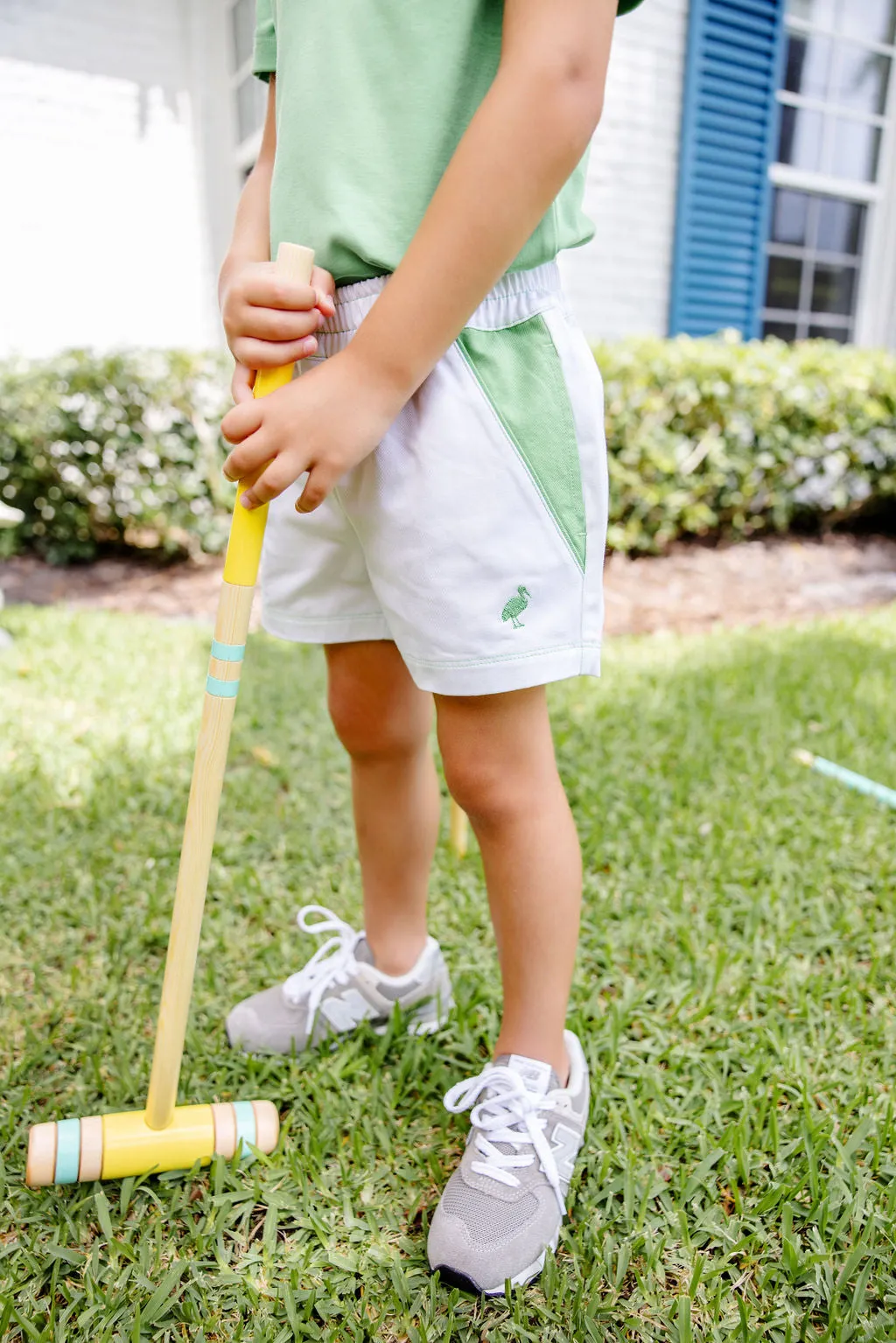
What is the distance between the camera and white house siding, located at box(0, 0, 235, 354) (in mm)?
5430

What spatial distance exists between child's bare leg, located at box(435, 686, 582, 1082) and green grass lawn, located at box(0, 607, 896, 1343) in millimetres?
238

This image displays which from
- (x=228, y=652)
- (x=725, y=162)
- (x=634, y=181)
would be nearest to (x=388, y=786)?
(x=228, y=652)

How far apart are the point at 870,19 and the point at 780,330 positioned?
193cm

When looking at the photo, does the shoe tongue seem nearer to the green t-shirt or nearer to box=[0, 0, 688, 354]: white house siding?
the green t-shirt

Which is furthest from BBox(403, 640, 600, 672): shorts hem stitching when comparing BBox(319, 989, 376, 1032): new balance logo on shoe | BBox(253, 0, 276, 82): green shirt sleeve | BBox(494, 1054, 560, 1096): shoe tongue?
BBox(253, 0, 276, 82): green shirt sleeve

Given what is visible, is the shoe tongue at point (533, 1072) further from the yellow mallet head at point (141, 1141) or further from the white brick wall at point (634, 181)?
the white brick wall at point (634, 181)

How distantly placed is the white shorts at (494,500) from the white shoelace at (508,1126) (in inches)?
19.5

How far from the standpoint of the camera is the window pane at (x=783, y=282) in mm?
6008

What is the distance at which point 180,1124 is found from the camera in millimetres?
1234

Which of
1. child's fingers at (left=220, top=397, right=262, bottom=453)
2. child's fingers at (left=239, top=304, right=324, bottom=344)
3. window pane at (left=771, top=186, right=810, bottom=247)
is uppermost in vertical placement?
window pane at (left=771, top=186, right=810, bottom=247)

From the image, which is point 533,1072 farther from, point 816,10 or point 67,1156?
point 816,10

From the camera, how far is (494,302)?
1054 millimetres

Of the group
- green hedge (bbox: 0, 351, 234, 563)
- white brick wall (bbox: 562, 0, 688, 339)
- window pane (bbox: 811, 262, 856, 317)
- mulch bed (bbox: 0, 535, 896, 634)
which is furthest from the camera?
window pane (bbox: 811, 262, 856, 317)

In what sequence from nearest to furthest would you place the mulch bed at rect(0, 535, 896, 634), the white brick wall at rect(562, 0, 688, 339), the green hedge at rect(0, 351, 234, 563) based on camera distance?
the mulch bed at rect(0, 535, 896, 634) < the green hedge at rect(0, 351, 234, 563) < the white brick wall at rect(562, 0, 688, 339)
